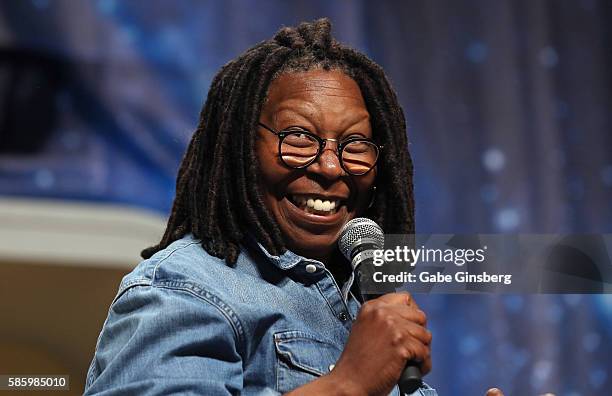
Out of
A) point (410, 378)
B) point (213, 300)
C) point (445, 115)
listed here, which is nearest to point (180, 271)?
point (213, 300)

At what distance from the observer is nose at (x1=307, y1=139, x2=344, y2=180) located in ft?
3.41

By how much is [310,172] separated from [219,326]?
0.25 metres

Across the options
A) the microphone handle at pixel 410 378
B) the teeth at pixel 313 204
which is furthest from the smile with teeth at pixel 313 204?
the microphone handle at pixel 410 378

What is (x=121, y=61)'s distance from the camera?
5.99ft

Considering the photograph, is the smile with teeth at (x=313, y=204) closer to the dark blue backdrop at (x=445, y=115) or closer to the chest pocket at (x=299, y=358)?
the chest pocket at (x=299, y=358)

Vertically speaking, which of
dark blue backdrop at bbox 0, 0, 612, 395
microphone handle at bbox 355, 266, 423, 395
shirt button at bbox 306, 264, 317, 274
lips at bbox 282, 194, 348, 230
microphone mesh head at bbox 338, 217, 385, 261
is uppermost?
dark blue backdrop at bbox 0, 0, 612, 395

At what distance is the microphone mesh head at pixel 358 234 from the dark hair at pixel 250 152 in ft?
0.25

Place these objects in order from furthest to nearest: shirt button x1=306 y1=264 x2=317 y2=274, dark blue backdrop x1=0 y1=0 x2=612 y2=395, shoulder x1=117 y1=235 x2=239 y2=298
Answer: dark blue backdrop x1=0 y1=0 x2=612 y2=395
shirt button x1=306 y1=264 x2=317 y2=274
shoulder x1=117 y1=235 x2=239 y2=298

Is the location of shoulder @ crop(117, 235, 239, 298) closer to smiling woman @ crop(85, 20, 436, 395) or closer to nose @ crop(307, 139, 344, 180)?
smiling woman @ crop(85, 20, 436, 395)

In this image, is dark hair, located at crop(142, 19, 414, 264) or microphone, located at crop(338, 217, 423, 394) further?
dark hair, located at crop(142, 19, 414, 264)

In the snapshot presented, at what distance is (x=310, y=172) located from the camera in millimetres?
1045

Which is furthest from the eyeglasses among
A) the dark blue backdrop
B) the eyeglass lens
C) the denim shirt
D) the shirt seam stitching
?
the dark blue backdrop

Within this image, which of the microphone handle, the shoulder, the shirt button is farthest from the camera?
the shirt button

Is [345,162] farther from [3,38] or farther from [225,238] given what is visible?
[3,38]
